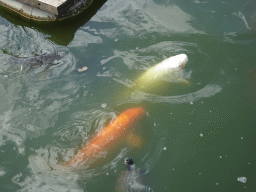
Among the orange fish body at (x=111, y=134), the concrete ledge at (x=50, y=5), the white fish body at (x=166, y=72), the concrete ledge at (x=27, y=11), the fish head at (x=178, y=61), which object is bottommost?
the orange fish body at (x=111, y=134)

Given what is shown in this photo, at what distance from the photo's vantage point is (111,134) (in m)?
4.69

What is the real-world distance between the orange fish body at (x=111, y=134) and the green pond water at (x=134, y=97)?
137 millimetres

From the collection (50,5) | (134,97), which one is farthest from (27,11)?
(134,97)

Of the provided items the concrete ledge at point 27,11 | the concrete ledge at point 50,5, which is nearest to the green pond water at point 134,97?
the concrete ledge at point 27,11

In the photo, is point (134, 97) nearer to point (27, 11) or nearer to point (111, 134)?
point (111, 134)

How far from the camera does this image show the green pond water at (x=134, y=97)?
4.39 metres

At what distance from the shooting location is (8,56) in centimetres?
605

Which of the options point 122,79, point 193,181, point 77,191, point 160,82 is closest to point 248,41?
point 160,82

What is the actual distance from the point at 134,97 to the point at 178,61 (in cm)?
134

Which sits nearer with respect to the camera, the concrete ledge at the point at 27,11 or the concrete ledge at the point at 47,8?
the concrete ledge at the point at 47,8

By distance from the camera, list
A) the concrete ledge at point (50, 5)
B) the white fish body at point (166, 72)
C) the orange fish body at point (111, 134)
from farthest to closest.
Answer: the concrete ledge at point (50, 5)
the white fish body at point (166, 72)
the orange fish body at point (111, 134)

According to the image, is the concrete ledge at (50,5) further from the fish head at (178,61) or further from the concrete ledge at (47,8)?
the fish head at (178,61)

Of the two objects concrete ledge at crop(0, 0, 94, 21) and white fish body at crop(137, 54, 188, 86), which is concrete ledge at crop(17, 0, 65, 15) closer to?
concrete ledge at crop(0, 0, 94, 21)

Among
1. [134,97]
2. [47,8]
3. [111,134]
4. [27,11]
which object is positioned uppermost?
[47,8]
